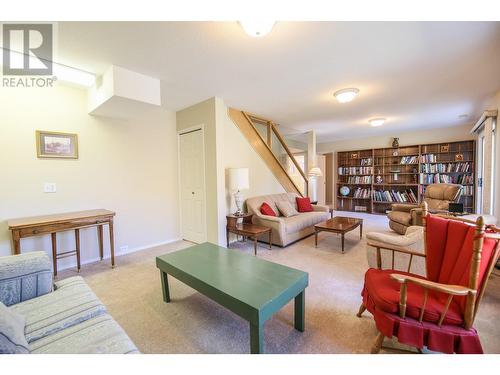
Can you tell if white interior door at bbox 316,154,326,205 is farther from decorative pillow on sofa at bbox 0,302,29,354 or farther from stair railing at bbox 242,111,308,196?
decorative pillow on sofa at bbox 0,302,29,354

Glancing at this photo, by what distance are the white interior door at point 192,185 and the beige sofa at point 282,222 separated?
0.87 metres

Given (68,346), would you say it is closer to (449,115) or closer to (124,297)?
(124,297)

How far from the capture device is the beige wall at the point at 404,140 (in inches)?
218

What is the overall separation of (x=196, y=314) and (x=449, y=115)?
599 centimetres

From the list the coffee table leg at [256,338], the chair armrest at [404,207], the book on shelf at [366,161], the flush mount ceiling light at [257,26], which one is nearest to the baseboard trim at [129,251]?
the coffee table leg at [256,338]

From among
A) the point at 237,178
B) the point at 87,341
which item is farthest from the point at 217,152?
the point at 87,341

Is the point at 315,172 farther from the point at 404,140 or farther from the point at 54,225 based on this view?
the point at 54,225

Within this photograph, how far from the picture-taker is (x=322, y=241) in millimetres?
3887

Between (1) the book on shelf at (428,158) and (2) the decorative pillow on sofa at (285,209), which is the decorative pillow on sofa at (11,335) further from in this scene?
(1) the book on shelf at (428,158)

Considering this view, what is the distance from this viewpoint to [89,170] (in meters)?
3.09

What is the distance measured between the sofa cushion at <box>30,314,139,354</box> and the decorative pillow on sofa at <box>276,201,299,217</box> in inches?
136

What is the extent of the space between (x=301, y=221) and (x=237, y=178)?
141 centimetres
